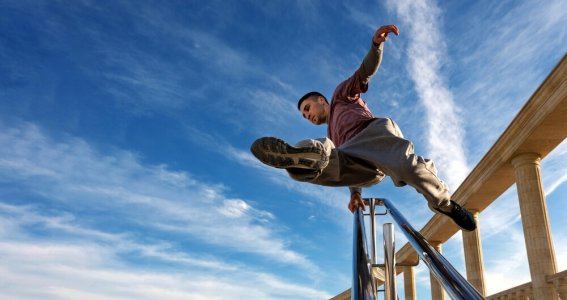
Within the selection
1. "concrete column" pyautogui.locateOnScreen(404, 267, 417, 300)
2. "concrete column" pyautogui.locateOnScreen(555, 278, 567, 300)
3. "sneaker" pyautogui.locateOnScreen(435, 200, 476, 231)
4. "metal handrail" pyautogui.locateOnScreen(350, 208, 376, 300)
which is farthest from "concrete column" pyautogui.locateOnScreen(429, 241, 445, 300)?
"metal handrail" pyautogui.locateOnScreen(350, 208, 376, 300)

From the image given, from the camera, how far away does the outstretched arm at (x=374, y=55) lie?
3025 mm

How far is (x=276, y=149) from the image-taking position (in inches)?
94.9

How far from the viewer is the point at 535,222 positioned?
38.4ft

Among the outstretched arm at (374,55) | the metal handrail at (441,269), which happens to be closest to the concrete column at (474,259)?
the outstretched arm at (374,55)

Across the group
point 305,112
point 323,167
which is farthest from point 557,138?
point 323,167

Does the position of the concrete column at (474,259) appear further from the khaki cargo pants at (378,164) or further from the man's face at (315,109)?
the khaki cargo pants at (378,164)

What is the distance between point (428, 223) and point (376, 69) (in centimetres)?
1651

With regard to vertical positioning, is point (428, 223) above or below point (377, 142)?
above

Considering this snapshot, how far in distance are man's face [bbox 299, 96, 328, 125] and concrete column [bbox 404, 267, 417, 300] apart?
62.2 feet

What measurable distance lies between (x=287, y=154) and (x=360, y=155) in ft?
2.07

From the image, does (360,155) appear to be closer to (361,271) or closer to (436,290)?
(361,271)

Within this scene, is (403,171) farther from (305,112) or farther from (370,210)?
(305,112)

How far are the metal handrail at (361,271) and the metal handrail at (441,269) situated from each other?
24cm

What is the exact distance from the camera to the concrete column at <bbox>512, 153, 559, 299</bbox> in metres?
11.1
